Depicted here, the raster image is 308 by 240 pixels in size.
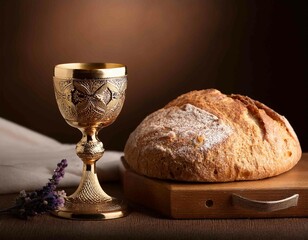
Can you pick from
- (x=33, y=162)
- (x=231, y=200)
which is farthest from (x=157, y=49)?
(x=231, y=200)

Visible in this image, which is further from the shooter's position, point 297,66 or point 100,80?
point 297,66

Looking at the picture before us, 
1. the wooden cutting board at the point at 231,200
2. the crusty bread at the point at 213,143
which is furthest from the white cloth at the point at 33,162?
the wooden cutting board at the point at 231,200

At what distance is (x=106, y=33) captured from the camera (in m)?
2.94

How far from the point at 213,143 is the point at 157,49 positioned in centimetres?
113

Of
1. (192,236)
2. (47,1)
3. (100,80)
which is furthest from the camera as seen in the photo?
(47,1)

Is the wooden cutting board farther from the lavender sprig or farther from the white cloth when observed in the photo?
the white cloth

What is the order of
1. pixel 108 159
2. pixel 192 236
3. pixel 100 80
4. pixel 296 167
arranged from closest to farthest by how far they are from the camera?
pixel 192 236
pixel 100 80
pixel 296 167
pixel 108 159

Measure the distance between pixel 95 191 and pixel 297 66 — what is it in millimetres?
1223

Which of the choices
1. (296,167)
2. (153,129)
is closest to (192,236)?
(153,129)

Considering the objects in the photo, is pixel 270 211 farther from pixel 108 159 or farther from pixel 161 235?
pixel 108 159

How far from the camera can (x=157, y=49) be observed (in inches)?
116

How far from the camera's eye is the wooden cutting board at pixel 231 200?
5.97 ft

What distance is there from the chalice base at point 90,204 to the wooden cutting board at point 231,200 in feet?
0.35

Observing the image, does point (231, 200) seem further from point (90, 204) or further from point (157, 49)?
point (157, 49)
